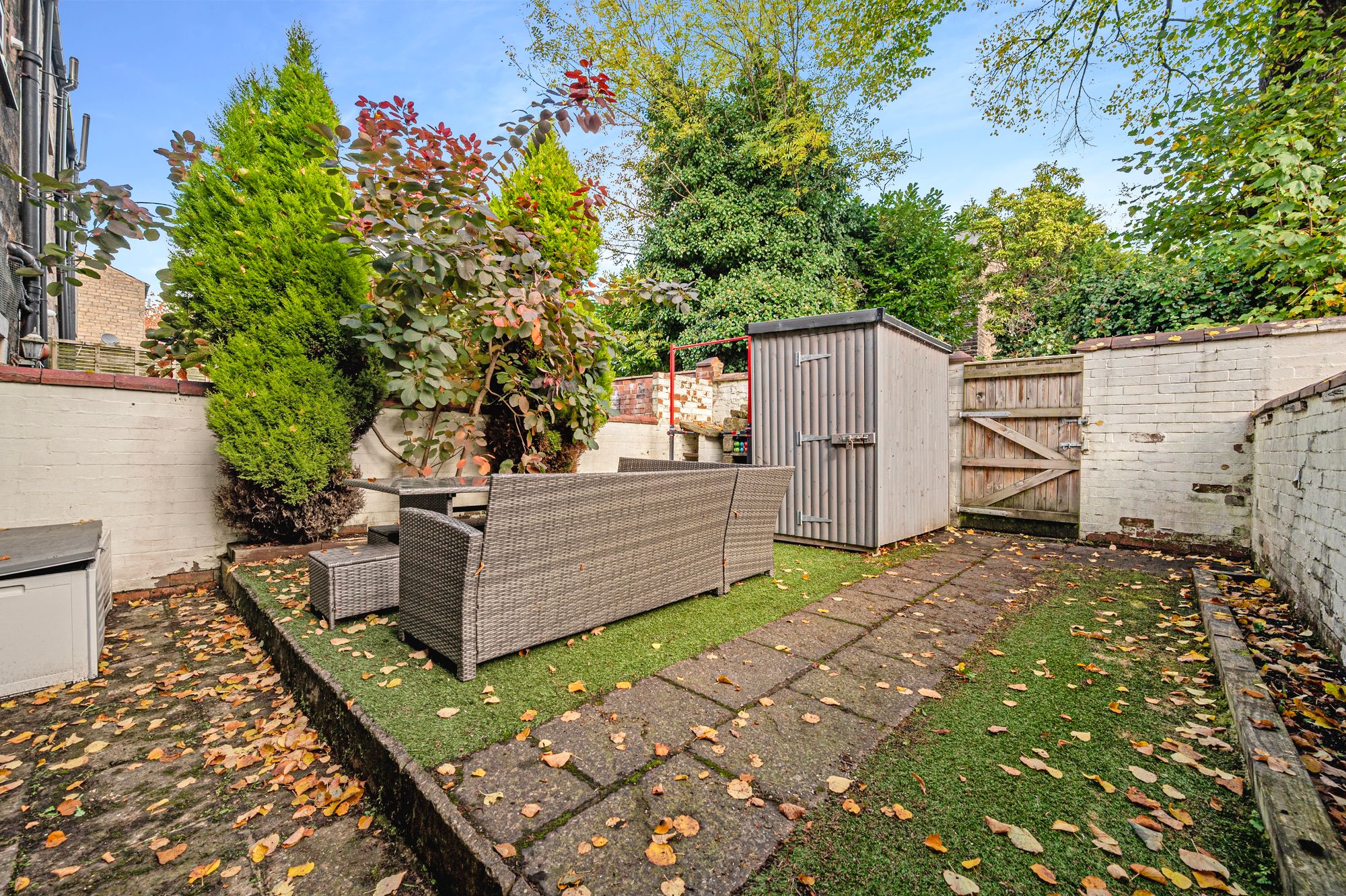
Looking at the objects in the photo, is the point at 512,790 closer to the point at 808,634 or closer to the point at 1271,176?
the point at 808,634

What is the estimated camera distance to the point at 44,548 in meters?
2.47

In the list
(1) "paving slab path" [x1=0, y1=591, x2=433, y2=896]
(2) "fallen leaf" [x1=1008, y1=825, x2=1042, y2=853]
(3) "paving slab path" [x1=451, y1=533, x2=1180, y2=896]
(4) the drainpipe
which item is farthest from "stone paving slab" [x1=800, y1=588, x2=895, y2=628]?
(4) the drainpipe

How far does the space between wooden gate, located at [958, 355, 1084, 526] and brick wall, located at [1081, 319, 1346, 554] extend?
0.78 feet

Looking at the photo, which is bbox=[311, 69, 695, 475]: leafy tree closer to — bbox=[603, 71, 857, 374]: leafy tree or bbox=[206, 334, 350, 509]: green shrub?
bbox=[206, 334, 350, 509]: green shrub

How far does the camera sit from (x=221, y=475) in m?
3.84

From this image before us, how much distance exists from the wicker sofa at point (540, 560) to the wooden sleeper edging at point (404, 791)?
16.6 inches

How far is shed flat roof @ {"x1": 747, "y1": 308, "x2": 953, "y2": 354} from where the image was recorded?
14.8 ft

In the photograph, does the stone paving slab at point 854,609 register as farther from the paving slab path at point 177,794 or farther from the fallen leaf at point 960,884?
the paving slab path at point 177,794

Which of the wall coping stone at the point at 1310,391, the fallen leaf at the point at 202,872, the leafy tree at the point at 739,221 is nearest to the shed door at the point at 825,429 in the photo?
the wall coping stone at the point at 1310,391

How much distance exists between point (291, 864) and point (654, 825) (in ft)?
3.30

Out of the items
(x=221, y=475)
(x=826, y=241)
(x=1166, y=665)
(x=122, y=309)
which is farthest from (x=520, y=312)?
(x=122, y=309)

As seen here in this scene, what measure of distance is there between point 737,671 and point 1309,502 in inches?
123

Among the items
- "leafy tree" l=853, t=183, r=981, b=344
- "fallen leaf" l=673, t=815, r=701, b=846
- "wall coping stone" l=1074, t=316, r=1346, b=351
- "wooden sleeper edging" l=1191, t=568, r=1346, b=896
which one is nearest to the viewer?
"wooden sleeper edging" l=1191, t=568, r=1346, b=896

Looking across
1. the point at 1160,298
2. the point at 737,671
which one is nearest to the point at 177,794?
the point at 737,671
